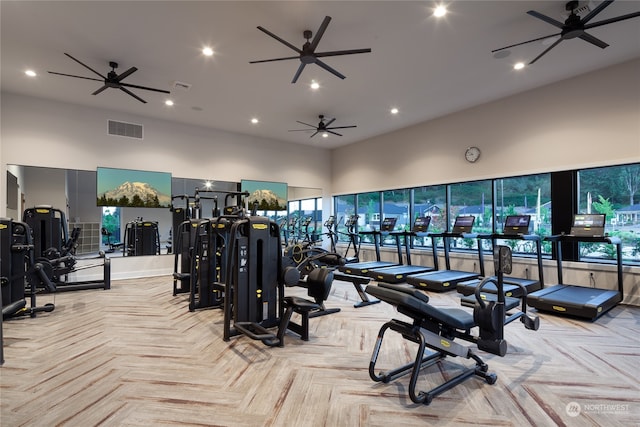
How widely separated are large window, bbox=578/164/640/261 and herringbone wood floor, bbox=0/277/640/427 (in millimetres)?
1915

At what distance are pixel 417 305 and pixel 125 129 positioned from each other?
7.89 metres

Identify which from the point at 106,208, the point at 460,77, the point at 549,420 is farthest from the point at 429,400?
the point at 106,208

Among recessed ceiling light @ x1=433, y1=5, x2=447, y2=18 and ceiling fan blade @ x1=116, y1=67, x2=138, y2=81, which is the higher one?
recessed ceiling light @ x1=433, y1=5, x2=447, y2=18

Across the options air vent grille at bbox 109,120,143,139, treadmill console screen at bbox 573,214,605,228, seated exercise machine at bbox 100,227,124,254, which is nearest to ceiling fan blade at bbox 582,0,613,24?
treadmill console screen at bbox 573,214,605,228

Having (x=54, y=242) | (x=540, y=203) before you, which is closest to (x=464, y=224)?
(x=540, y=203)

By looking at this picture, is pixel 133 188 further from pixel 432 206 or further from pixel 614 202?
pixel 614 202

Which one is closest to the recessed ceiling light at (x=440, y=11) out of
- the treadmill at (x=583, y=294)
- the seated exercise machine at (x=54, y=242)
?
the treadmill at (x=583, y=294)

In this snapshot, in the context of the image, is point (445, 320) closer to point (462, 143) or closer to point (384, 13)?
point (384, 13)

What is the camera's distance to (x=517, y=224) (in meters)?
5.98

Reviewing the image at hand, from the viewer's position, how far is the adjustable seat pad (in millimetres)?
2492

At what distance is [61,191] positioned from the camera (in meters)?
6.93

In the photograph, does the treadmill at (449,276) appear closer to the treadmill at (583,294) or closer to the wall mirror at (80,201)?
the treadmill at (583,294)

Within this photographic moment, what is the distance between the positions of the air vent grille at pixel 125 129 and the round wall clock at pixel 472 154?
7821 mm

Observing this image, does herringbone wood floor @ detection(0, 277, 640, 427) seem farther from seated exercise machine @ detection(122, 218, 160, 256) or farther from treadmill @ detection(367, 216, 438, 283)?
seated exercise machine @ detection(122, 218, 160, 256)
